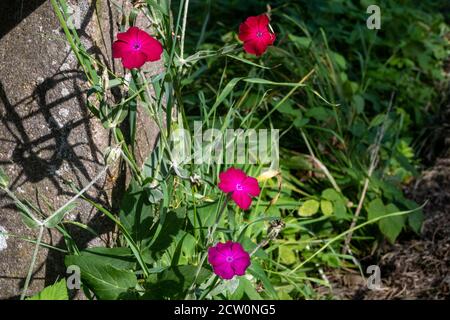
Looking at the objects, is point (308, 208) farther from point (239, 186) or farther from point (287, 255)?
point (239, 186)

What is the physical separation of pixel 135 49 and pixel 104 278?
45 cm

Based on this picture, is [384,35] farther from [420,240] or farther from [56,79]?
[56,79]

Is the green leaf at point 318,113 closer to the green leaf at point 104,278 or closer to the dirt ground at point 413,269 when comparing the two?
the dirt ground at point 413,269

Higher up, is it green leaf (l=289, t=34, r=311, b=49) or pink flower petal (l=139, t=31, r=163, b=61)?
green leaf (l=289, t=34, r=311, b=49)

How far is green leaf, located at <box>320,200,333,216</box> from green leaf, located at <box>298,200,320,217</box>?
15 millimetres

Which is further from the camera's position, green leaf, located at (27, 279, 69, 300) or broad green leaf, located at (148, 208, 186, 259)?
broad green leaf, located at (148, 208, 186, 259)

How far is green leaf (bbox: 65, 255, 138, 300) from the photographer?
1.45m

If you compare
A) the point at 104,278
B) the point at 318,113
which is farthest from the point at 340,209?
the point at 104,278

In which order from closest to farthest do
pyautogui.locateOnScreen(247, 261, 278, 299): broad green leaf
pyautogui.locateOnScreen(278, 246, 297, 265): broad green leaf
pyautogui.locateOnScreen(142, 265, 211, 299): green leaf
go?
1. pyautogui.locateOnScreen(142, 265, 211, 299): green leaf
2. pyautogui.locateOnScreen(247, 261, 278, 299): broad green leaf
3. pyautogui.locateOnScreen(278, 246, 297, 265): broad green leaf

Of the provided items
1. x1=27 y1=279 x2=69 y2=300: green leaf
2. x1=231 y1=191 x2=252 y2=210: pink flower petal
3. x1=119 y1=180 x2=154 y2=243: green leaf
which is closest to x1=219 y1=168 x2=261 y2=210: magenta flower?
x1=231 y1=191 x2=252 y2=210: pink flower petal

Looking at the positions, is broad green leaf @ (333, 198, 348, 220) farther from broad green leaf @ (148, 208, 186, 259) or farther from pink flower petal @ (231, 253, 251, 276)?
pink flower petal @ (231, 253, 251, 276)

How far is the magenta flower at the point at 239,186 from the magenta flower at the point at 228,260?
83mm

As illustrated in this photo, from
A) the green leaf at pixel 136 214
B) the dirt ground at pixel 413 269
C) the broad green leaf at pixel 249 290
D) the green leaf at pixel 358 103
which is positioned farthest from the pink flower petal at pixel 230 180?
the green leaf at pixel 358 103
